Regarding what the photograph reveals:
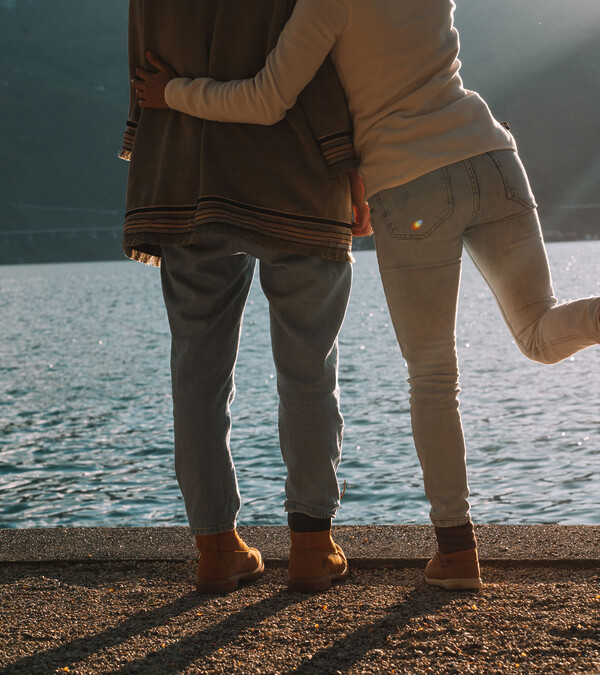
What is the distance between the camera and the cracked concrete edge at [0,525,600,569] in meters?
2.55

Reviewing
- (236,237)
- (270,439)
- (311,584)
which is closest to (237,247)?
(236,237)

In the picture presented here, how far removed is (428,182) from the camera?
2.17 m

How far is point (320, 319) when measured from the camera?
233 centimetres

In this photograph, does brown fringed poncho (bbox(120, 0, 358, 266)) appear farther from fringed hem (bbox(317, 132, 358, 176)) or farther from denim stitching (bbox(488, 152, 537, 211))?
denim stitching (bbox(488, 152, 537, 211))

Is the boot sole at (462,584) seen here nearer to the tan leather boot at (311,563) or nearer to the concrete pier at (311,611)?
the concrete pier at (311,611)

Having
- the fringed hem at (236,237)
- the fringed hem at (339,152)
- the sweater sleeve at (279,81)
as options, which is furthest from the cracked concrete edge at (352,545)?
the sweater sleeve at (279,81)

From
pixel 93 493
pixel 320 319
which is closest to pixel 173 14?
pixel 320 319

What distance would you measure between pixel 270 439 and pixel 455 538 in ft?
20.6

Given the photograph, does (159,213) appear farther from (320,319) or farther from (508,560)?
(508,560)

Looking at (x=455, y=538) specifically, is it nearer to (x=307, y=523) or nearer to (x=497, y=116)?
(x=307, y=523)

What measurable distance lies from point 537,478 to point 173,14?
5025 millimetres

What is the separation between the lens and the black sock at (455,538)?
90.3 inches

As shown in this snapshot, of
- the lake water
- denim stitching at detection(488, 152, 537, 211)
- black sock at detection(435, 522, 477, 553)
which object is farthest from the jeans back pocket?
the lake water

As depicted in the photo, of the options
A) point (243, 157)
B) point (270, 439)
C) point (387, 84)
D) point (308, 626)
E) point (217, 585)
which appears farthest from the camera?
point (270, 439)
